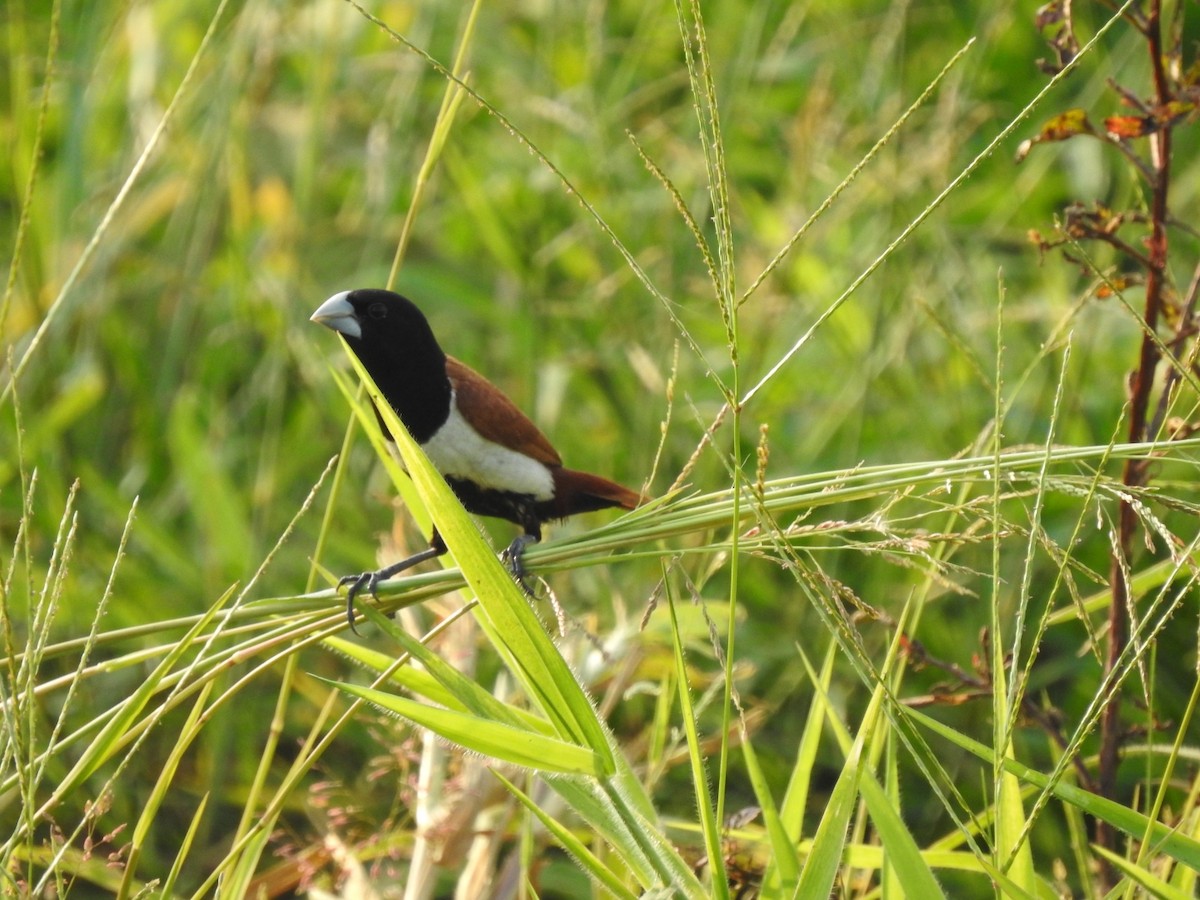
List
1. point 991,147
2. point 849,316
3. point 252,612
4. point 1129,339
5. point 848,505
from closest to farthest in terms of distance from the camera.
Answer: point 991,147, point 252,612, point 848,505, point 1129,339, point 849,316

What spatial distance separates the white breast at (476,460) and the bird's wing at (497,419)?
1 centimetres

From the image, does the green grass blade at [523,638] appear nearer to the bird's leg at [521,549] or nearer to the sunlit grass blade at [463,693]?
the sunlit grass blade at [463,693]

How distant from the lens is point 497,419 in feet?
8.39

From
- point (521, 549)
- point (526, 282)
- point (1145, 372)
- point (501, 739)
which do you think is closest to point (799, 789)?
point (501, 739)

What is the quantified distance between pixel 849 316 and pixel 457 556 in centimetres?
273

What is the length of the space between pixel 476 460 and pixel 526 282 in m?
1.09

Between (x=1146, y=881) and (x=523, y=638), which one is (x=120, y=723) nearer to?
(x=523, y=638)

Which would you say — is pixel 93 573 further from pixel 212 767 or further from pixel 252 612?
pixel 252 612

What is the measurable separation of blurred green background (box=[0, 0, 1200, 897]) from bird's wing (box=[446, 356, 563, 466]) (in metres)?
0.33

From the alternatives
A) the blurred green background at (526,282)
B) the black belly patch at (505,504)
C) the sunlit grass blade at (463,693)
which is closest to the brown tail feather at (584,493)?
the black belly patch at (505,504)

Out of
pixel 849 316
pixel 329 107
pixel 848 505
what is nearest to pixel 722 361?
pixel 849 316

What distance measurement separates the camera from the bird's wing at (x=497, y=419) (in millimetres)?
2557

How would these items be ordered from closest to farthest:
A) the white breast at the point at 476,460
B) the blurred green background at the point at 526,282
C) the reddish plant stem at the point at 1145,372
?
the reddish plant stem at the point at 1145,372 → the white breast at the point at 476,460 → the blurred green background at the point at 526,282

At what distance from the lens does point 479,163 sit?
4.41 meters
